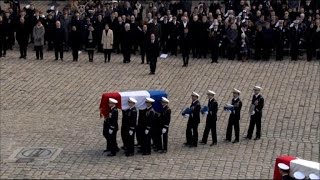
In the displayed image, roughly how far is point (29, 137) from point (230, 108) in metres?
5.08

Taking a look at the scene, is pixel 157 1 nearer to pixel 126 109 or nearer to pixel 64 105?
pixel 64 105

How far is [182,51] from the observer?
28.2 metres

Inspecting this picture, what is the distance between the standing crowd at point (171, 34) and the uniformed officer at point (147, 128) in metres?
8.30

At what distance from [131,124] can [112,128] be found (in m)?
0.45

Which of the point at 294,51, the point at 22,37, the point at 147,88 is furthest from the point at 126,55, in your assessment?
the point at 294,51

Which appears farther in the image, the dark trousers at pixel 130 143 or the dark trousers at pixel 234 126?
the dark trousers at pixel 234 126

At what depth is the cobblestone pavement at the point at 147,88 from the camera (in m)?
18.3

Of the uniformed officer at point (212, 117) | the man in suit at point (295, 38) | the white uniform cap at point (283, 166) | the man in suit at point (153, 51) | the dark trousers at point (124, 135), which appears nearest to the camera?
the white uniform cap at point (283, 166)

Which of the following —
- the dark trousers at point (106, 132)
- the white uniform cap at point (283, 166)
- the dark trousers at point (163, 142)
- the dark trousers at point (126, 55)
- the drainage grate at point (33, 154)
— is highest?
the dark trousers at point (126, 55)

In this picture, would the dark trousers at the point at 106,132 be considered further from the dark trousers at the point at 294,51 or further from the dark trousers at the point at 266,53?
the dark trousers at the point at 294,51

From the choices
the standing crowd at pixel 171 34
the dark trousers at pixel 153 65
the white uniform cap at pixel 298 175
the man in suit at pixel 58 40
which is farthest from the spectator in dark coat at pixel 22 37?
the white uniform cap at pixel 298 175

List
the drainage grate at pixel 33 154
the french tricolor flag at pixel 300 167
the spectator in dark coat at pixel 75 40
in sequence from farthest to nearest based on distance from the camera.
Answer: the spectator in dark coat at pixel 75 40 < the drainage grate at pixel 33 154 < the french tricolor flag at pixel 300 167

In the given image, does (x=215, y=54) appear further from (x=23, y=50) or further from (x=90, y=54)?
(x=23, y=50)

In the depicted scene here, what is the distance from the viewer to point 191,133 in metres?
19.9
